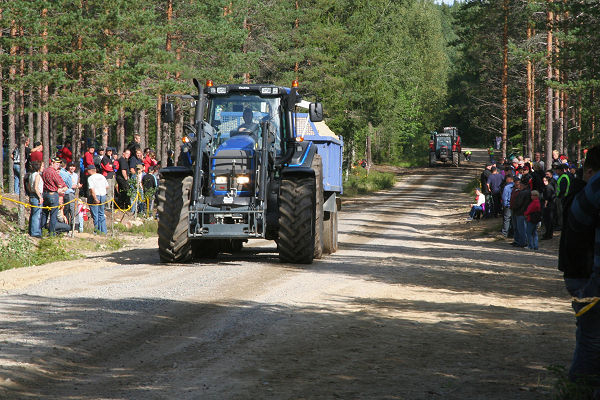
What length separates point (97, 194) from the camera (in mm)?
19594

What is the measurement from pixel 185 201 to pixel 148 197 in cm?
1187

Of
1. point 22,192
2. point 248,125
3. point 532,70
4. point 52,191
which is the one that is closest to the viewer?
point 248,125

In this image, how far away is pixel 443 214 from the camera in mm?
34156

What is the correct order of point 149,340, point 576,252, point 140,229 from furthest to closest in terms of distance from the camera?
point 140,229 < point 149,340 < point 576,252

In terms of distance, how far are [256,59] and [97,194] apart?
2015cm

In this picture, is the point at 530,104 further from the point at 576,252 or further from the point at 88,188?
the point at 576,252

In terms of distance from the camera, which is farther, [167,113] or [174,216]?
[174,216]

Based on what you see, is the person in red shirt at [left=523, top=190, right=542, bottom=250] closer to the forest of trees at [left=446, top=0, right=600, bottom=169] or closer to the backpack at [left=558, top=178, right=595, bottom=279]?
the forest of trees at [left=446, top=0, right=600, bottom=169]

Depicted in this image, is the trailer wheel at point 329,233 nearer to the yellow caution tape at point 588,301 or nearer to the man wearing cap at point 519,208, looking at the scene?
the man wearing cap at point 519,208

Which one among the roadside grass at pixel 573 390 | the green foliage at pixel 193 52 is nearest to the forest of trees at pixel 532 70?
the green foliage at pixel 193 52

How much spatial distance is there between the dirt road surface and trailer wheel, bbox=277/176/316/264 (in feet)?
1.38

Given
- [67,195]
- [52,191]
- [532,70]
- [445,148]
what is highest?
[532,70]

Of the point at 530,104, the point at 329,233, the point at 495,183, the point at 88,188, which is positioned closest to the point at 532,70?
the point at 530,104

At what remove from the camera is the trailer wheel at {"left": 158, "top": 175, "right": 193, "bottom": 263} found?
44.8 feet
